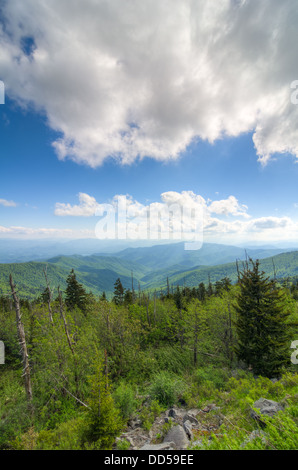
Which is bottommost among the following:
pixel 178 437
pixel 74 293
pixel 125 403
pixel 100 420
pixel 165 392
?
pixel 74 293

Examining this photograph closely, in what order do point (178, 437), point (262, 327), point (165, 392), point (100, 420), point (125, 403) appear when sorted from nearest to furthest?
point (100, 420), point (178, 437), point (125, 403), point (165, 392), point (262, 327)

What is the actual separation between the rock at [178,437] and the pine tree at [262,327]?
995 cm

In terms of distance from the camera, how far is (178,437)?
6785mm

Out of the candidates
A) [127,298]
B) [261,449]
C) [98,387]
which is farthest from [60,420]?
[127,298]

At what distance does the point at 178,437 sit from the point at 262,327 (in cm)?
1117

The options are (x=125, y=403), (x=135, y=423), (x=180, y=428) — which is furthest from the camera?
(x=125, y=403)

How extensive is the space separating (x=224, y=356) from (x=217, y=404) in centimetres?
1300

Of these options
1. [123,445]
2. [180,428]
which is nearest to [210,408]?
[180,428]

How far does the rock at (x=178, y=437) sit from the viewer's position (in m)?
6.39

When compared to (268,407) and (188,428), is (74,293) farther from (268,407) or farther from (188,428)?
(268,407)

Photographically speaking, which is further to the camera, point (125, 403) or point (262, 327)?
point (262, 327)

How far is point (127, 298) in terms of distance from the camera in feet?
144
